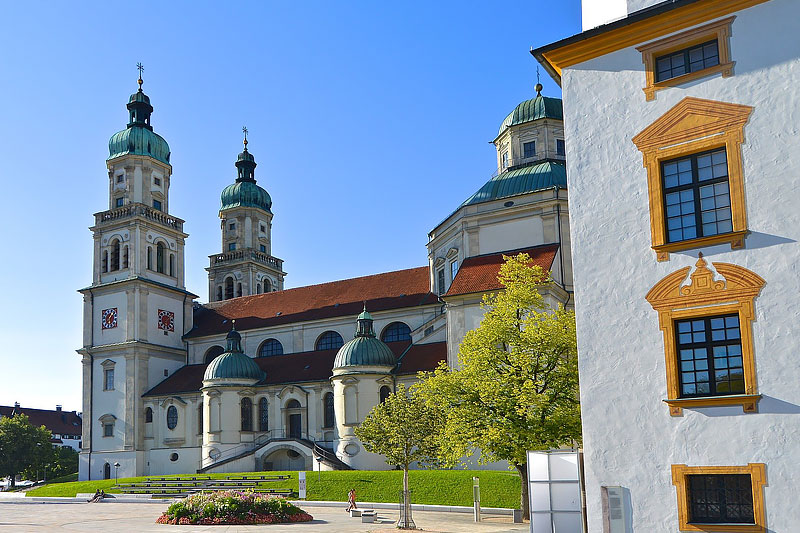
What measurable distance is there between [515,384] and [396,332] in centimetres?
3521

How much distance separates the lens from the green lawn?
120 ft

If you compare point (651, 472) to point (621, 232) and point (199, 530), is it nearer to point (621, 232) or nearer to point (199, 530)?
point (621, 232)

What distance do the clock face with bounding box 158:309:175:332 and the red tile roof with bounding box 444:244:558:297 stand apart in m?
31.7

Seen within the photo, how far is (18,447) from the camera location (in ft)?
262

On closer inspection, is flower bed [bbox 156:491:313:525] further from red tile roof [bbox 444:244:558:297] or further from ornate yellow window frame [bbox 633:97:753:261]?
ornate yellow window frame [bbox 633:97:753:261]

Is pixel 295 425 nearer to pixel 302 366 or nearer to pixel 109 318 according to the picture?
pixel 302 366

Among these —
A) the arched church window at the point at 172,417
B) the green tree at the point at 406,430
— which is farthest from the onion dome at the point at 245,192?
the green tree at the point at 406,430

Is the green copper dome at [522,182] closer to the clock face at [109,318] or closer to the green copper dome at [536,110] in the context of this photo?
the green copper dome at [536,110]

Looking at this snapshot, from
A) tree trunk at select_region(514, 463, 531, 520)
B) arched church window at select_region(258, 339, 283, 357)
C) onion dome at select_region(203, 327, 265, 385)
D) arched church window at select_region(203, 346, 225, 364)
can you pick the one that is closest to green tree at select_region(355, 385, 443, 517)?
tree trunk at select_region(514, 463, 531, 520)

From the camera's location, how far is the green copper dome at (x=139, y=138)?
7262cm

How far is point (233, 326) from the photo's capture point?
6675 centimetres

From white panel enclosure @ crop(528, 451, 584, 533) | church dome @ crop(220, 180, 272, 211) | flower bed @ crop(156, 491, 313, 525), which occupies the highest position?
church dome @ crop(220, 180, 272, 211)

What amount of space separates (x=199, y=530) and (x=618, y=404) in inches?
716

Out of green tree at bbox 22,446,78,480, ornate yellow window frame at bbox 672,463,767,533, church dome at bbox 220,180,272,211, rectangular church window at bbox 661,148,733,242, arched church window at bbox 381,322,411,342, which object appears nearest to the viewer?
Answer: ornate yellow window frame at bbox 672,463,767,533
